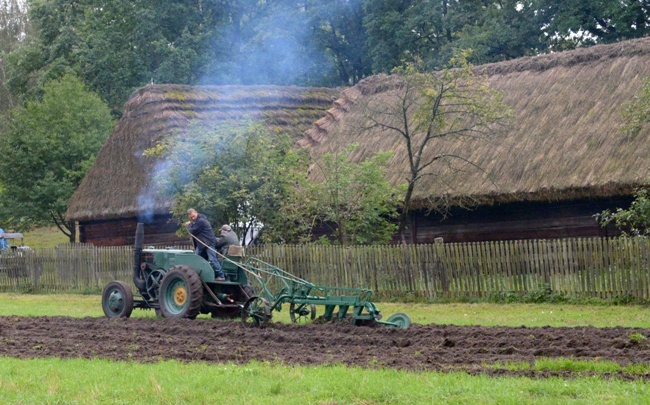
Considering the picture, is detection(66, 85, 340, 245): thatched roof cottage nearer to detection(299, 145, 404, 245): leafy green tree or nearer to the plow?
detection(299, 145, 404, 245): leafy green tree

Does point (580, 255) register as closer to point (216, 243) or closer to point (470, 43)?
point (216, 243)

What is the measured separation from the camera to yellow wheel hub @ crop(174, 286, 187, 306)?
14789 mm

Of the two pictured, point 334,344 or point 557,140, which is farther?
point 557,140

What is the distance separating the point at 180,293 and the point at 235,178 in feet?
21.5

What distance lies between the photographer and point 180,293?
14.9 meters

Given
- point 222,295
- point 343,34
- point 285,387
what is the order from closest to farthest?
1. point 285,387
2. point 222,295
3. point 343,34

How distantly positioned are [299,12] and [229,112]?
43.6ft

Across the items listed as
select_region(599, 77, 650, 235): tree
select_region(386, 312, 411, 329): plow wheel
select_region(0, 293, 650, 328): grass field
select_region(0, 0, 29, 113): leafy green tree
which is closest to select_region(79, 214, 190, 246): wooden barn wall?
select_region(0, 293, 650, 328): grass field

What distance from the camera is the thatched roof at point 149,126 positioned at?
2906 centimetres

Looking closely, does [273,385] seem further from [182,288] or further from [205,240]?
[205,240]

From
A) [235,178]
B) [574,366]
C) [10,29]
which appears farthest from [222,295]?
[10,29]

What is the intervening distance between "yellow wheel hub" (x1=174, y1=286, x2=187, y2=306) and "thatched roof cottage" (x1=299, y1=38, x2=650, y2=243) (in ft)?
31.2

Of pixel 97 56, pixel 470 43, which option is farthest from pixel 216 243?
pixel 97 56

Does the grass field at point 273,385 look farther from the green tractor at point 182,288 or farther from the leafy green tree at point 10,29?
the leafy green tree at point 10,29
